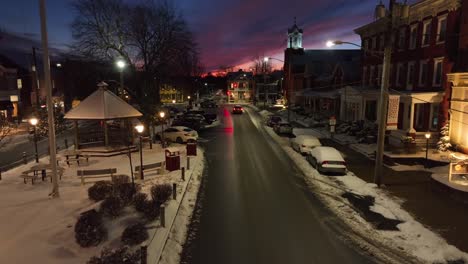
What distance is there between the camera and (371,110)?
35031mm

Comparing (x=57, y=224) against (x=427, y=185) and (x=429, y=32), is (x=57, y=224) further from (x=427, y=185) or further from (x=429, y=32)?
(x=429, y=32)

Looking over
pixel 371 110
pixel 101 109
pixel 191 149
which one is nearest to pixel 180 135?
pixel 191 149

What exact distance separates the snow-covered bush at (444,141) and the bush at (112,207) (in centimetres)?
2066

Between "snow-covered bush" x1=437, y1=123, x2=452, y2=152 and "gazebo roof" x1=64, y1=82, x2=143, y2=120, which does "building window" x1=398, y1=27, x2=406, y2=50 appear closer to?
"snow-covered bush" x1=437, y1=123, x2=452, y2=152

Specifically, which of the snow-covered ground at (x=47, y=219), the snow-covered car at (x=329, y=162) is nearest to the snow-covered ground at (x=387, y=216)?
the snow-covered car at (x=329, y=162)

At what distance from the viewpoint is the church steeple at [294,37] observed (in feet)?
243

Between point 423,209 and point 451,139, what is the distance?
484 inches

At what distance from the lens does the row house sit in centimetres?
2341

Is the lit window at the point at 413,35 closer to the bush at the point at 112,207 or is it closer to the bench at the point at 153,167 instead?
the bench at the point at 153,167

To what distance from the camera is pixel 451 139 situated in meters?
22.3

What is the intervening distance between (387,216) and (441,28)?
1923cm

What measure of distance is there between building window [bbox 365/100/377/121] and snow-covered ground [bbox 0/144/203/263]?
2347cm

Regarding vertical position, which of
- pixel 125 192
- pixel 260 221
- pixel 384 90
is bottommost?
pixel 260 221

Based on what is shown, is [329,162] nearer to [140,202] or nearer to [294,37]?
[140,202]
